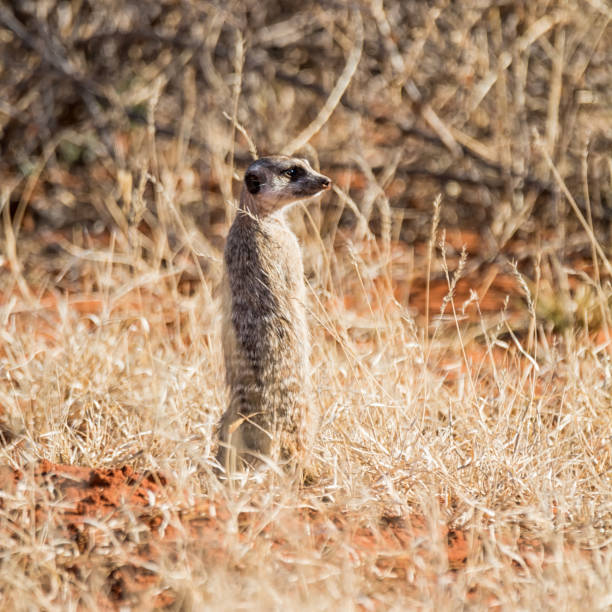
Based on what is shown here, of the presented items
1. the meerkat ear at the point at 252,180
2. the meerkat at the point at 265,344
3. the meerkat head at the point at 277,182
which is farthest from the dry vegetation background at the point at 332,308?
the meerkat ear at the point at 252,180

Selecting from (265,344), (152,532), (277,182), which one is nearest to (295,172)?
(277,182)

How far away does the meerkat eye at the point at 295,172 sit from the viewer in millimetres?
3303

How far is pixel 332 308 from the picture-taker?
12.4ft

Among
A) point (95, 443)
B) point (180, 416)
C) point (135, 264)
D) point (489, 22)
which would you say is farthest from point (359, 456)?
point (489, 22)

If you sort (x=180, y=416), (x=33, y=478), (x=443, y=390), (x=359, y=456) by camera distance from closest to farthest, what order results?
(x=33, y=478)
(x=359, y=456)
(x=180, y=416)
(x=443, y=390)

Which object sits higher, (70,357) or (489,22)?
(489,22)

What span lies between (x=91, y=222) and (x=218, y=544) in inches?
169

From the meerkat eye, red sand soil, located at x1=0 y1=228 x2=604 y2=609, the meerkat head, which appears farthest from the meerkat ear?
red sand soil, located at x1=0 y1=228 x2=604 y2=609

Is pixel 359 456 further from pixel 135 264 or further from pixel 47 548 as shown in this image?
pixel 135 264

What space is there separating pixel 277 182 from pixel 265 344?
0.58 m

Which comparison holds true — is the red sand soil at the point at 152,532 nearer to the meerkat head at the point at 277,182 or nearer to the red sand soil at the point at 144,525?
the red sand soil at the point at 144,525

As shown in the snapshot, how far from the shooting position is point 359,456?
10.7ft

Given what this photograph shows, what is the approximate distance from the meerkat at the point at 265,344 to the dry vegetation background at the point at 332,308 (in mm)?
160

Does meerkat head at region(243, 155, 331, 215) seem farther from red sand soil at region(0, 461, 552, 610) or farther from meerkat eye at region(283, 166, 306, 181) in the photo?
red sand soil at region(0, 461, 552, 610)
